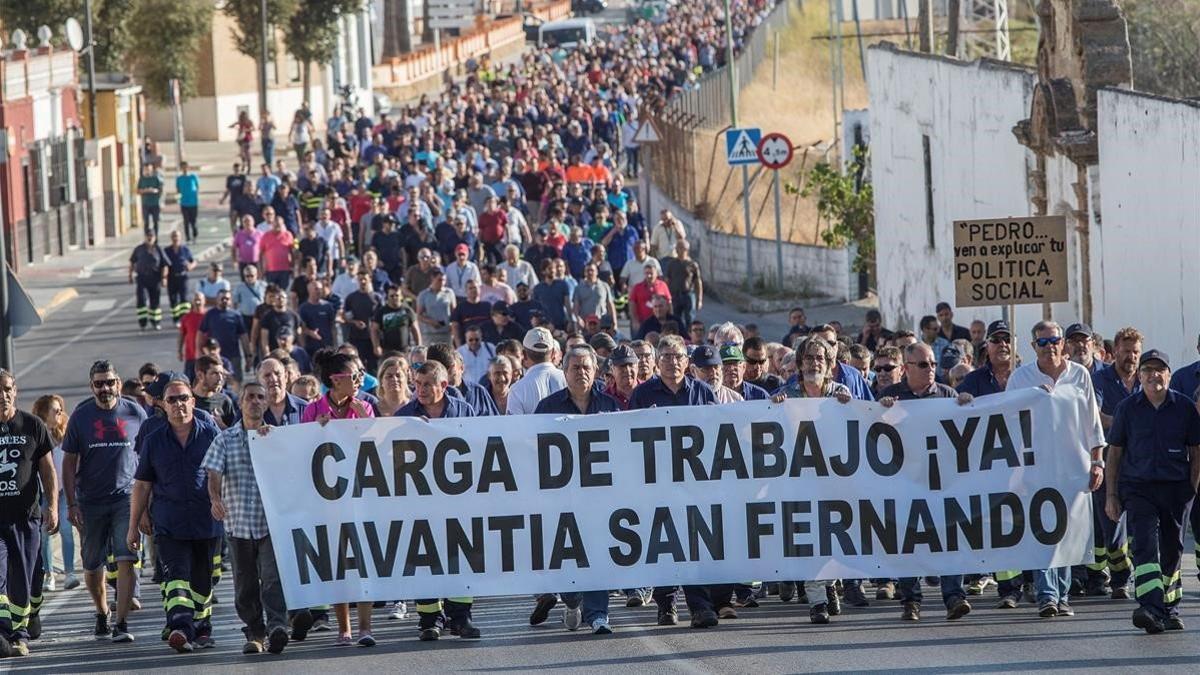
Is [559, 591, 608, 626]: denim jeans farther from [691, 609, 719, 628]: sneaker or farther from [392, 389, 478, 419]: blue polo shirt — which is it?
[392, 389, 478, 419]: blue polo shirt

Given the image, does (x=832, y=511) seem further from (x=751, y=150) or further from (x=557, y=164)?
(x=557, y=164)

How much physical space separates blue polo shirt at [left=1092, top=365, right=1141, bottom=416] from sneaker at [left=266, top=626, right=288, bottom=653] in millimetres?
5095

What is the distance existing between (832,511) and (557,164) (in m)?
26.6

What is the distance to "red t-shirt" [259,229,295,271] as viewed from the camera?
1184 inches

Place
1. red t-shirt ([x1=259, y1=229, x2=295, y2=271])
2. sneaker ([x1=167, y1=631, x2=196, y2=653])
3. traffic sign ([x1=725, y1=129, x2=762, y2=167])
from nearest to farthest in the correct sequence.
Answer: sneaker ([x1=167, y1=631, x2=196, y2=653]) → red t-shirt ([x1=259, y1=229, x2=295, y2=271]) → traffic sign ([x1=725, y1=129, x2=762, y2=167])

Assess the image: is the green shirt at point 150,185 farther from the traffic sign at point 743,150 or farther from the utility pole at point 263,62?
the utility pole at point 263,62

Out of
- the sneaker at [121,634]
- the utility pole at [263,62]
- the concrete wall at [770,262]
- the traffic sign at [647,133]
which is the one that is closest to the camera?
the sneaker at [121,634]

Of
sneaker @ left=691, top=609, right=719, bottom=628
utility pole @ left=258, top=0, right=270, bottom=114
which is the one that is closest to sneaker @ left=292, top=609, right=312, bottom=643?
sneaker @ left=691, top=609, right=719, bottom=628

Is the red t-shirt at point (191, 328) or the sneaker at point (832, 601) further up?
the red t-shirt at point (191, 328)

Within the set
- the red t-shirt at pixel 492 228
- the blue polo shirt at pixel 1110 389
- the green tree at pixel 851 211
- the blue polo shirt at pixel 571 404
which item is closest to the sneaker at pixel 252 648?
the blue polo shirt at pixel 571 404

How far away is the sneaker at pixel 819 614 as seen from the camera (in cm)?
1348

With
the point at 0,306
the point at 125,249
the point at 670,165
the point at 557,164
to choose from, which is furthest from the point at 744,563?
the point at 125,249

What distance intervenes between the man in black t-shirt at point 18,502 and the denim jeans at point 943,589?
4924 millimetres

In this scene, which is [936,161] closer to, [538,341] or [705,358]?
[538,341]
